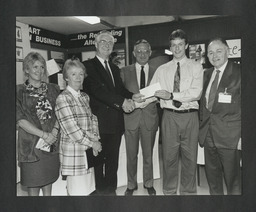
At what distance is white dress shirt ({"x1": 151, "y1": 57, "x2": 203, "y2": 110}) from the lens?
2.67 meters

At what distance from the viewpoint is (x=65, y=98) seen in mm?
2652

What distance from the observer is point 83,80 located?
2.66 m

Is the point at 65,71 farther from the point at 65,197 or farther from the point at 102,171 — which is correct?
the point at 65,197

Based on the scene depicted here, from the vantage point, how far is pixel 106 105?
8.83 feet

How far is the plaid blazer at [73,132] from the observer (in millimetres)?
2641

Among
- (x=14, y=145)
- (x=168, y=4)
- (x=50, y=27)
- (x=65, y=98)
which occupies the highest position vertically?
(x=168, y=4)

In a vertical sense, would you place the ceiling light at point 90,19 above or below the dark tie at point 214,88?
above

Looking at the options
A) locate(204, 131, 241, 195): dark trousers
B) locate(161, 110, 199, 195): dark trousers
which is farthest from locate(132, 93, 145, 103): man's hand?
locate(204, 131, 241, 195): dark trousers

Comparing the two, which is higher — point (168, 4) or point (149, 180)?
point (168, 4)

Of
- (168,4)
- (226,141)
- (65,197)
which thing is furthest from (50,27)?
(226,141)

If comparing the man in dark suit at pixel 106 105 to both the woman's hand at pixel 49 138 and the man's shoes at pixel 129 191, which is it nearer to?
the man's shoes at pixel 129 191

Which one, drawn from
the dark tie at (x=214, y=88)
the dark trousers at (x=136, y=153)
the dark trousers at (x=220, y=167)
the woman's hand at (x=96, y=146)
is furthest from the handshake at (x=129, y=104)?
the dark trousers at (x=220, y=167)

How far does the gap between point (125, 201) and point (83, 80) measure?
4.13 ft

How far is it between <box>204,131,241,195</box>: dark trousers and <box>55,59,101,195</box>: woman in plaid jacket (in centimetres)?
107
